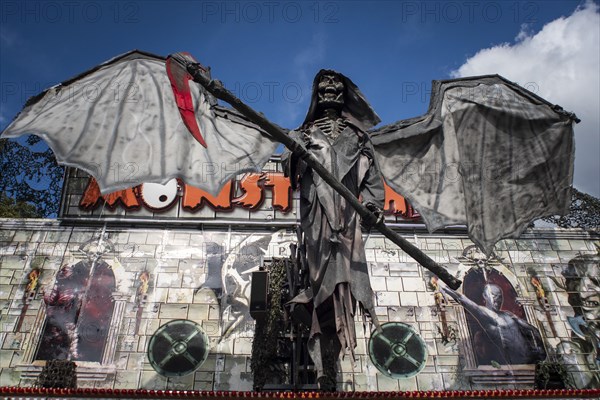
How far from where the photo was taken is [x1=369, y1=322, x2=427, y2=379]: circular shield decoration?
1165cm

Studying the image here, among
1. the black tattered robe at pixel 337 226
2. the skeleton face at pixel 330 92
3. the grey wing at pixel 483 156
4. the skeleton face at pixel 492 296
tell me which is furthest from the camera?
the skeleton face at pixel 492 296

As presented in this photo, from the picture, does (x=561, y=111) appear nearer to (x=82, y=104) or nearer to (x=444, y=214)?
(x=444, y=214)

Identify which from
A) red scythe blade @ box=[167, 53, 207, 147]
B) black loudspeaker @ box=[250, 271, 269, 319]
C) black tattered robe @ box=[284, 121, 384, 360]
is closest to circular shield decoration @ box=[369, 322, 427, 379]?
black loudspeaker @ box=[250, 271, 269, 319]

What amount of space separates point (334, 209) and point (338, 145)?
3.82 feet

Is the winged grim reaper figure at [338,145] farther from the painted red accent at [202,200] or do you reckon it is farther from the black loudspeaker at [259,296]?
the painted red accent at [202,200]

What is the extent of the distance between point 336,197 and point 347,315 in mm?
1599

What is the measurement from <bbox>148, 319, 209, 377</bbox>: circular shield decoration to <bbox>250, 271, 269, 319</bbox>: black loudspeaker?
11.1 ft

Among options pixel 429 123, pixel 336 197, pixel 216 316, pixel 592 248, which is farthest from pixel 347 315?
pixel 592 248

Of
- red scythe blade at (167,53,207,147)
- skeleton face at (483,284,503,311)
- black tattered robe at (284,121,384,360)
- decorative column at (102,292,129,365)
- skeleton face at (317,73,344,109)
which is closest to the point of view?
black tattered robe at (284,121,384,360)

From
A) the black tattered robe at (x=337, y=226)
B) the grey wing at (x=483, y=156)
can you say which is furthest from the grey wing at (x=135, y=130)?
the grey wing at (x=483, y=156)

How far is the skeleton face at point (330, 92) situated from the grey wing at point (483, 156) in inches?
29.3

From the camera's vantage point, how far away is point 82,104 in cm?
707

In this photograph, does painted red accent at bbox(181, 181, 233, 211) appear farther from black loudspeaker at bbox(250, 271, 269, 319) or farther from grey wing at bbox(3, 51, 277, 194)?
grey wing at bbox(3, 51, 277, 194)

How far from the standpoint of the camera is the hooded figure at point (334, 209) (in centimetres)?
589
